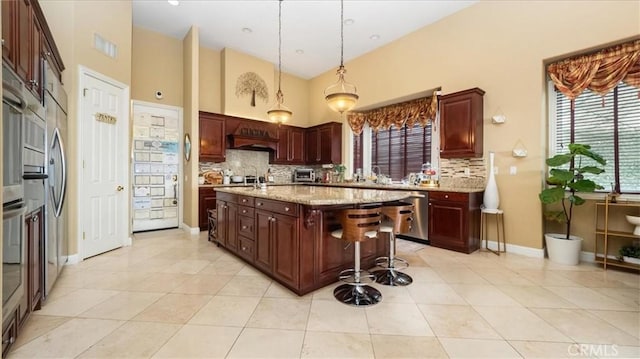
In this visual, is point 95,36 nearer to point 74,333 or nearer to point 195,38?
point 195,38

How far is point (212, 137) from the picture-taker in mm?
5438

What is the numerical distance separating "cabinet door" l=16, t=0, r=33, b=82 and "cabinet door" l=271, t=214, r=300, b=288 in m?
2.15

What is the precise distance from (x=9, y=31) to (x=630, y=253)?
5922 mm

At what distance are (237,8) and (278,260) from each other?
13.4 ft

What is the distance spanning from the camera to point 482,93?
13.2 ft

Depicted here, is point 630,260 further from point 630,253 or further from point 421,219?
point 421,219

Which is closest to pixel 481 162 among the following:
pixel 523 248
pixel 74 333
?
pixel 523 248

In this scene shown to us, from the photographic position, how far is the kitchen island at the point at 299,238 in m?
2.42

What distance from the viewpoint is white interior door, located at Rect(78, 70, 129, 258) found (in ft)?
11.3

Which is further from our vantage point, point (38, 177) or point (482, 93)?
point (482, 93)

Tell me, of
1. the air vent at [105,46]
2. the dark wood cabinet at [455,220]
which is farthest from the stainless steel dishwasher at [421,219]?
the air vent at [105,46]

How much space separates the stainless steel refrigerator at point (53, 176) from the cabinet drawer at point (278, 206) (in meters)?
1.80

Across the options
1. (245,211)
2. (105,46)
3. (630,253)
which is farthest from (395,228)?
(105,46)

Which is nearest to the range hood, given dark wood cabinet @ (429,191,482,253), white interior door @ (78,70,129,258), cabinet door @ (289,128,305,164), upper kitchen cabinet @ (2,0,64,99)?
cabinet door @ (289,128,305,164)
